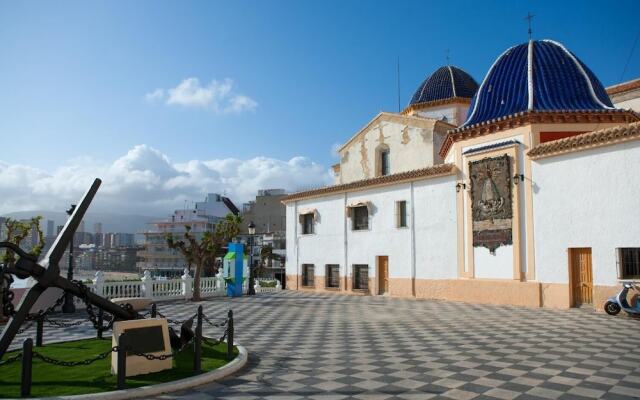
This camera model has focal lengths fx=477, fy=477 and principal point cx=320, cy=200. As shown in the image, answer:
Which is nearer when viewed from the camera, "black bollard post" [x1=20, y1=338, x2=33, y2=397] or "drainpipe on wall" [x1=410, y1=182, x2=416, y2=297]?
"black bollard post" [x1=20, y1=338, x2=33, y2=397]

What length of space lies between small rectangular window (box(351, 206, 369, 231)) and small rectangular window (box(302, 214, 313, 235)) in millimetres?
3589

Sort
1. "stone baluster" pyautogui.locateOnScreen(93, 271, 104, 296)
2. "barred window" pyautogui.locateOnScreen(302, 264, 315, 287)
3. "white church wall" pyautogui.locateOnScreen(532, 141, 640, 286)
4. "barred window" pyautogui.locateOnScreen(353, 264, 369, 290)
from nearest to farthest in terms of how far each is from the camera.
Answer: "white church wall" pyautogui.locateOnScreen(532, 141, 640, 286) → "stone baluster" pyautogui.locateOnScreen(93, 271, 104, 296) → "barred window" pyautogui.locateOnScreen(353, 264, 369, 290) → "barred window" pyautogui.locateOnScreen(302, 264, 315, 287)

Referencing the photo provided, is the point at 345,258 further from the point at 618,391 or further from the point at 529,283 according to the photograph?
the point at 618,391

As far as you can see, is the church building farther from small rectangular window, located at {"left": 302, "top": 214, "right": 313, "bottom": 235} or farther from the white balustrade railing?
the white balustrade railing

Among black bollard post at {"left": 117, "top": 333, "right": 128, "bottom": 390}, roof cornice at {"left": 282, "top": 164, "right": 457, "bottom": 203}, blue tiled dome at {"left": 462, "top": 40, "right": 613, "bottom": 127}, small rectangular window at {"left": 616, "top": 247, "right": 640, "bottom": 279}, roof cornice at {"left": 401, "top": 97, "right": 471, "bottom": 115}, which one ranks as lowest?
black bollard post at {"left": 117, "top": 333, "right": 128, "bottom": 390}

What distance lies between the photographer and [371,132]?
28.7 meters

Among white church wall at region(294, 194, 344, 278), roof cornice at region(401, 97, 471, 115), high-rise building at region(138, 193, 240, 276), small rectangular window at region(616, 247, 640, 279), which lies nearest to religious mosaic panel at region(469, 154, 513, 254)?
small rectangular window at region(616, 247, 640, 279)

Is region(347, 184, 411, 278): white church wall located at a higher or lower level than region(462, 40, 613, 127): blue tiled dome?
lower

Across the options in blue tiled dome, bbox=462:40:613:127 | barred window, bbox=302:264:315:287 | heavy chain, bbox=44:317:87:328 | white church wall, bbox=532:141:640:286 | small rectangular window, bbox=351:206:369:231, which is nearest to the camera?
heavy chain, bbox=44:317:87:328

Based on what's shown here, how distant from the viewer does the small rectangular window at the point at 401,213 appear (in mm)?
22844

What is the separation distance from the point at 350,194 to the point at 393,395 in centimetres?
1939

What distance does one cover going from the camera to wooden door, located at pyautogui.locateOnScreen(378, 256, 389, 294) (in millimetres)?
23594

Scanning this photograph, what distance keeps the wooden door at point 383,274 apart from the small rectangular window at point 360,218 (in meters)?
1.94

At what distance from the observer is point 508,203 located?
1792cm
